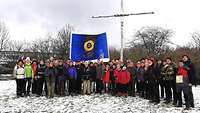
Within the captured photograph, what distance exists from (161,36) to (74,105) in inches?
2184

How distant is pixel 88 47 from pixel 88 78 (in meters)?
2.09

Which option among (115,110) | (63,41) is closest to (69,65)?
(115,110)

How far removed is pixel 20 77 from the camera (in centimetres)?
1689

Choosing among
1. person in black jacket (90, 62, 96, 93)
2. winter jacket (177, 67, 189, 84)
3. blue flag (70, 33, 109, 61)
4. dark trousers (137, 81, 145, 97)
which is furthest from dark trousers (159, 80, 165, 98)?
blue flag (70, 33, 109, 61)

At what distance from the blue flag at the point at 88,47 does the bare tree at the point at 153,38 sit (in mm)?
47681

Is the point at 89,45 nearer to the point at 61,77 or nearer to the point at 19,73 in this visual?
the point at 61,77

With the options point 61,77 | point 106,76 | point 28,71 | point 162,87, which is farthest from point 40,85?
point 162,87

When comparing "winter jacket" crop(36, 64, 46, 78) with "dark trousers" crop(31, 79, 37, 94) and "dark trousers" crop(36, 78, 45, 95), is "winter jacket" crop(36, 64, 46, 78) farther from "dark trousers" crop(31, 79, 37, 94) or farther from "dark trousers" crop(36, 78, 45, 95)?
"dark trousers" crop(31, 79, 37, 94)

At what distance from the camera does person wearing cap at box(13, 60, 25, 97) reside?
16.9 meters

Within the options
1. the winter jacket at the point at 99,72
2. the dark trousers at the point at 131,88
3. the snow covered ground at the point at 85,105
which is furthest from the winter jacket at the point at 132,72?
the winter jacket at the point at 99,72

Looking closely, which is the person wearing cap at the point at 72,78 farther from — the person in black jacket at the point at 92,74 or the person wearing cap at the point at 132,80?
the person wearing cap at the point at 132,80

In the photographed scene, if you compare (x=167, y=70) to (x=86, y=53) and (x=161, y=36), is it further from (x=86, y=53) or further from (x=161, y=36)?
(x=161, y=36)

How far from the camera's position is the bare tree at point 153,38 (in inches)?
2635

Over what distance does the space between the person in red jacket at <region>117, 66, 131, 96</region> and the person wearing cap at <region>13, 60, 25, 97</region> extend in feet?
14.7
